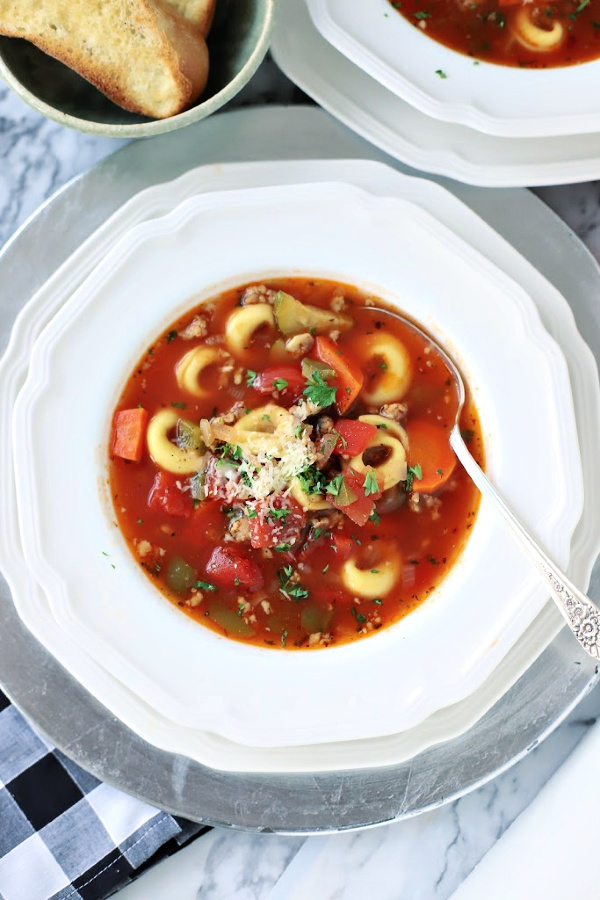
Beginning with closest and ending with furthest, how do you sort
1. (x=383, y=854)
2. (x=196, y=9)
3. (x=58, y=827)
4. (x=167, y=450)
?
(x=196, y=9)
(x=167, y=450)
(x=58, y=827)
(x=383, y=854)

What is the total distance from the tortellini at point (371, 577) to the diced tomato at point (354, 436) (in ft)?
1.50

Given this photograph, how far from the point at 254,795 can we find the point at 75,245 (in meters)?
2.38

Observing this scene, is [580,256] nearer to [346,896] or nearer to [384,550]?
[384,550]

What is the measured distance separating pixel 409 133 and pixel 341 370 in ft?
3.25

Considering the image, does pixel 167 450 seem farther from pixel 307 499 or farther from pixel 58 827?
pixel 58 827

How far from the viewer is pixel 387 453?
11.4 feet

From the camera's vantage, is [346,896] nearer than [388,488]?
No

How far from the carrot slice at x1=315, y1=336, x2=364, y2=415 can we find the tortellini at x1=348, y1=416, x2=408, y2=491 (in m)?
0.11

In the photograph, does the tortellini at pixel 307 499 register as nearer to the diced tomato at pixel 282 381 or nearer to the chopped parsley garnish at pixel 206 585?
the diced tomato at pixel 282 381

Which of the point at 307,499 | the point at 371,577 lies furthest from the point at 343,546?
the point at 307,499

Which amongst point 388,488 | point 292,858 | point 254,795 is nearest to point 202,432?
point 388,488

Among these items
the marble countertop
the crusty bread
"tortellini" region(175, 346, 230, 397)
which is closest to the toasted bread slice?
the crusty bread

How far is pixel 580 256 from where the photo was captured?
3445 mm

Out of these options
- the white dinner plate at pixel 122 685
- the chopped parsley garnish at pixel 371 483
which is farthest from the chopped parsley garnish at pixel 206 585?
the chopped parsley garnish at pixel 371 483
